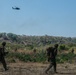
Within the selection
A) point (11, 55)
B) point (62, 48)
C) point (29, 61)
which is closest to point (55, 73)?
point (29, 61)

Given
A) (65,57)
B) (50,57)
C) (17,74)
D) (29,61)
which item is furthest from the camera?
(65,57)

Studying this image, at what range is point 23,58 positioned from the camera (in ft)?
131

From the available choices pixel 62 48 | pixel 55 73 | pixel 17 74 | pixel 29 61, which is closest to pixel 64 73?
pixel 55 73

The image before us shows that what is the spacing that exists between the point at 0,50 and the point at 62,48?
117 feet

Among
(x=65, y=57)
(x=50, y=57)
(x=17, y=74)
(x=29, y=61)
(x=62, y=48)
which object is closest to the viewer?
(x=17, y=74)

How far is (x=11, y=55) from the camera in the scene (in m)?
41.3

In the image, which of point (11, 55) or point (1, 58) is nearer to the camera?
point (1, 58)

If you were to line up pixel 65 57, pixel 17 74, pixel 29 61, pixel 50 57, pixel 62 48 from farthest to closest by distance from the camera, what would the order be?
Answer: pixel 62 48, pixel 65 57, pixel 29 61, pixel 50 57, pixel 17 74

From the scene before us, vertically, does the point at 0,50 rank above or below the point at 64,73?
above

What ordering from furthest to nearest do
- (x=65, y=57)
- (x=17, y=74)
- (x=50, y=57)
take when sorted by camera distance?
(x=65, y=57) < (x=50, y=57) < (x=17, y=74)

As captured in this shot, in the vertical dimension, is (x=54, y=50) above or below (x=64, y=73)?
above

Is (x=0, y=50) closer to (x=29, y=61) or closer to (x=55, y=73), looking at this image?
(x=55, y=73)

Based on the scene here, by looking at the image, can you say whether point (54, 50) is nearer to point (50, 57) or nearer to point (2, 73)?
point (50, 57)

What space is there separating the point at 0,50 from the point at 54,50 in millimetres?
3736
